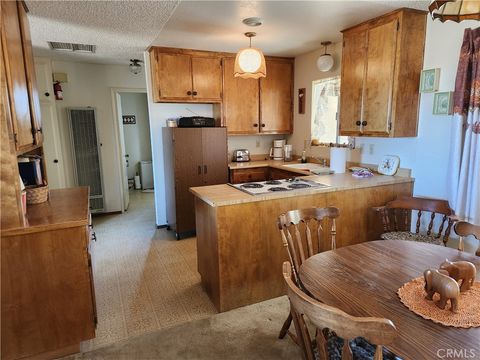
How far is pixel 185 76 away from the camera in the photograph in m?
3.95

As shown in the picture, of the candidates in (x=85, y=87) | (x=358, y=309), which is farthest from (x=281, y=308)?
(x=85, y=87)

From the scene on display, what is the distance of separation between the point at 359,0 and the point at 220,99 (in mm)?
2190

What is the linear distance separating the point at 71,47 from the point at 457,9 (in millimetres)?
3914

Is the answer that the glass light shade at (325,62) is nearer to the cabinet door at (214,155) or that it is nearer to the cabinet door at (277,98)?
the cabinet door at (277,98)

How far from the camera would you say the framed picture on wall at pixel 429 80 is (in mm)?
2646

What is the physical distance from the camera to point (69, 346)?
6.36ft

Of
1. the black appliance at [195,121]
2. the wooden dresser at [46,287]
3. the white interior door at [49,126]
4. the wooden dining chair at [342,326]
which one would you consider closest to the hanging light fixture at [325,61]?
the black appliance at [195,121]

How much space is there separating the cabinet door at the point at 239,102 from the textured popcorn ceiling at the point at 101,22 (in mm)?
1140

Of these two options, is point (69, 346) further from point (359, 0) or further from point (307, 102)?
point (307, 102)

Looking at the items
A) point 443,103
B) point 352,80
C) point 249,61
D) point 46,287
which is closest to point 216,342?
point 46,287

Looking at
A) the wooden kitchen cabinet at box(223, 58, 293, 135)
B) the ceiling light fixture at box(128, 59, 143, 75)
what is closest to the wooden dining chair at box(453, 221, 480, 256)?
the wooden kitchen cabinet at box(223, 58, 293, 135)

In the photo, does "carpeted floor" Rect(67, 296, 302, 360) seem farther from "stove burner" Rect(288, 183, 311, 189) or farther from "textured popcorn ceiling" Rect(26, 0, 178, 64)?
"textured popcorn ceiling" Rect(26, 0, 178, 64)

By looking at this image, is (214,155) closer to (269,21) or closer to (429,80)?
(269,21)

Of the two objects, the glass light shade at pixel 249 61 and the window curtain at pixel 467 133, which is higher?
the glass light shade at pixel 249 61
